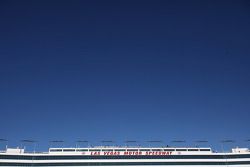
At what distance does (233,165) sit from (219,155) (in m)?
5.96

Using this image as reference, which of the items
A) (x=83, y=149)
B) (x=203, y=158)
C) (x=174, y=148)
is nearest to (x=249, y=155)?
(x=203, y=158)

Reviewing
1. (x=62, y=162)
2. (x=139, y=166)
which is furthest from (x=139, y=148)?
(x=62, y=162)

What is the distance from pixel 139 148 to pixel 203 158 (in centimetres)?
2365

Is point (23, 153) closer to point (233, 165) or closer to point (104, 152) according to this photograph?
point (104, 152)

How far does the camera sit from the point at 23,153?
13588 cm

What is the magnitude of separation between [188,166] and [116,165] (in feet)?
85.6

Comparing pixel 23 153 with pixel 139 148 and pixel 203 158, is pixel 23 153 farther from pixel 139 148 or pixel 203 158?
pixel 203 158

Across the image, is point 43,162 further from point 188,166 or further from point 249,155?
point 249,155

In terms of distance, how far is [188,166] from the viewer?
131500mm

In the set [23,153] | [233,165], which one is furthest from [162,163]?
[23,153]

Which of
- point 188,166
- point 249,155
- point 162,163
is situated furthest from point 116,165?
point 249,155

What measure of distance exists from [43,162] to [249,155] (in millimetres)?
75063

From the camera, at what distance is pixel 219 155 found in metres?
133

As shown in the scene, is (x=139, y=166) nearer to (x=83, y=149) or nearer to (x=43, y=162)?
(x=83, y=149)
